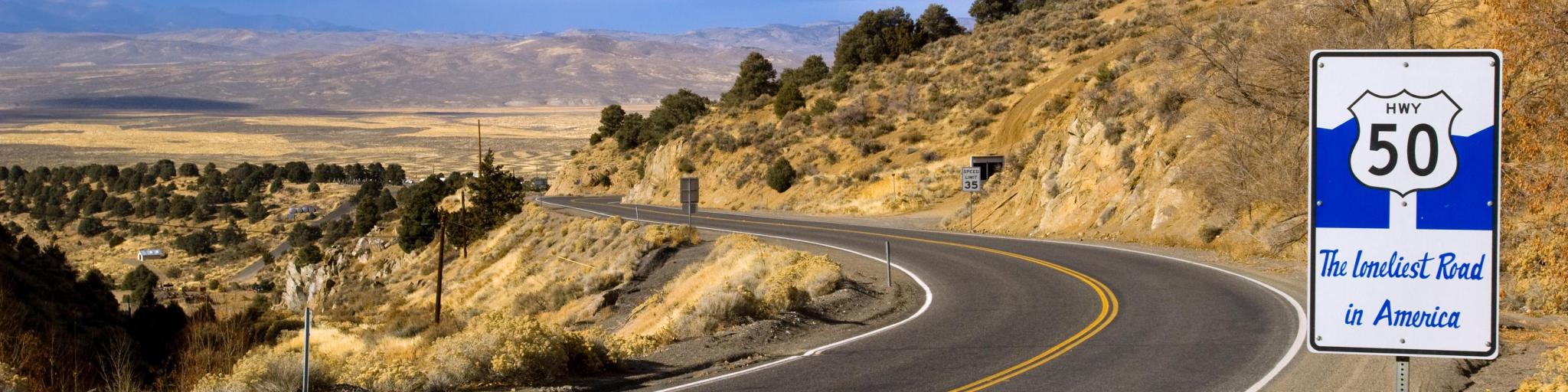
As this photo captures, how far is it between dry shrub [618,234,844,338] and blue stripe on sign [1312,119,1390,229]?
13.1m

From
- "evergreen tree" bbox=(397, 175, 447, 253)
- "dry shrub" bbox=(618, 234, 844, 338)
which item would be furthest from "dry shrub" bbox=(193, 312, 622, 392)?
"evergreen tree" bbox=(397, 175, 447, 253)

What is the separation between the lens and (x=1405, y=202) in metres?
4.24

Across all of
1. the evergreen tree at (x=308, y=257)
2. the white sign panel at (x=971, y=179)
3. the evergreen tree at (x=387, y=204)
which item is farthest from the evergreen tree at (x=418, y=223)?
the white sign panel at (x=971, y=179)

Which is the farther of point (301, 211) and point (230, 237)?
point (301, 211)

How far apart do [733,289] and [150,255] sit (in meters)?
72.9

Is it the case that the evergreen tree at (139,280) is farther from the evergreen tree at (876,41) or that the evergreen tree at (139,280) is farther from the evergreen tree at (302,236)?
the evergreen tree at (876,41)

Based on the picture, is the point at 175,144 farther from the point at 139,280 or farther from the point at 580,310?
the point at 580,310

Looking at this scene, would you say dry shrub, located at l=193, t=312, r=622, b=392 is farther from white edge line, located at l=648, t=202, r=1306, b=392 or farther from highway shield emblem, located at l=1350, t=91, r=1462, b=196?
highway shield emblem, located at l=1350, t=91, r=1462, b=196

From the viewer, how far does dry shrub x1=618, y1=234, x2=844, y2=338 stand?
690 inches

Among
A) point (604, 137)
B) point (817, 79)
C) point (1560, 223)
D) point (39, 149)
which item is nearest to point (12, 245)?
point (1560, 223)

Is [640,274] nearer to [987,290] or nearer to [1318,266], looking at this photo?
[987,290]

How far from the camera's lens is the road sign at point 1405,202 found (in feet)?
13.7

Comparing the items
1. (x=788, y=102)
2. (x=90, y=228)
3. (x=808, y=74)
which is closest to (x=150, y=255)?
(x=90, y=228)

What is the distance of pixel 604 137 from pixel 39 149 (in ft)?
349
